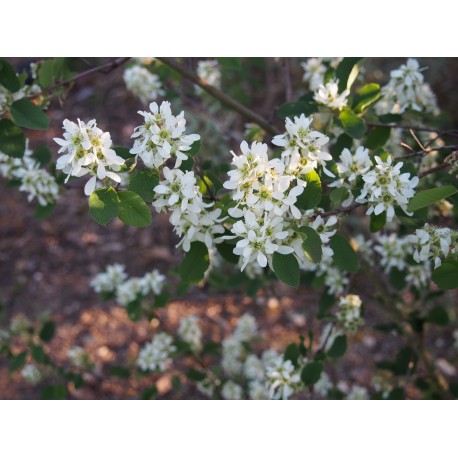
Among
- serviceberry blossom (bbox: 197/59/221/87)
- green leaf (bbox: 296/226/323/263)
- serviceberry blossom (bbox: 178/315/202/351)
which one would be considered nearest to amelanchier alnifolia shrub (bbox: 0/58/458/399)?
green leaf (bbox: 296/226/323/263)

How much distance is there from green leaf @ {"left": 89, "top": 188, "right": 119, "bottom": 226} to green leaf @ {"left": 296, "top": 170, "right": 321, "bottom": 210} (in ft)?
1.48

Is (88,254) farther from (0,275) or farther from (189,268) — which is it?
(189,268)

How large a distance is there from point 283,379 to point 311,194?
831 millimetres

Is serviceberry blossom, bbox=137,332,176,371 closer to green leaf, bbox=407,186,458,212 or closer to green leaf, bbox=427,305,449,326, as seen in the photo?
green leaf, bbox=427,305,449,326

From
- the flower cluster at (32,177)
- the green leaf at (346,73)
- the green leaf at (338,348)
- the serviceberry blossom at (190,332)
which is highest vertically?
the green leaf at (346,73)

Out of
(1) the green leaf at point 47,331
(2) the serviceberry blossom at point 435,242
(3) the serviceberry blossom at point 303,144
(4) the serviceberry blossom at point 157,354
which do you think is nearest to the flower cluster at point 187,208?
(3) the serviceberry blossom at point 303,144

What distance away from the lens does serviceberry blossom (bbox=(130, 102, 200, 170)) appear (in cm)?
144

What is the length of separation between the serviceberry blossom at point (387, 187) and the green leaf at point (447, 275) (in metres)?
0.17

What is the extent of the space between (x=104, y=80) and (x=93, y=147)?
452cm

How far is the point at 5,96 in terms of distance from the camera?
1.94m

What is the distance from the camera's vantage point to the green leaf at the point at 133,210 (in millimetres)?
1439

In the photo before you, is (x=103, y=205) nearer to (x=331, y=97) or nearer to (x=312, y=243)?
(x=312, y=243)

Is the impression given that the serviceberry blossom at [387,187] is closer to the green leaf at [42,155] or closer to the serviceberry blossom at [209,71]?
the green leaf at [42,155]

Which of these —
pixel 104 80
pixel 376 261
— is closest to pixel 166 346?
pixel 376 261
